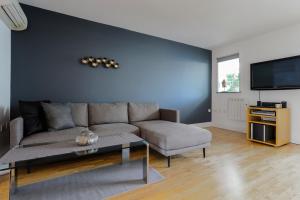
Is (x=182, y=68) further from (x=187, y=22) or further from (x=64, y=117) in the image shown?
(x=64, y=117)

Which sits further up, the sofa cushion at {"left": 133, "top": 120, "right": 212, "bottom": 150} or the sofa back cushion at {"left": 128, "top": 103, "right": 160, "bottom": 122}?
the sofa back cushion at {"left": 128, "top": 103, "right": 160, "bottom": 122}

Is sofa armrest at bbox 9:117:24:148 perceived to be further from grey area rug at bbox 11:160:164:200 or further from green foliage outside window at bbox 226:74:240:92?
green foliage outside window at bbox 226:74:240:92

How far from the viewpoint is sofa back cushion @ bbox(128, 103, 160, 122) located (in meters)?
3.12

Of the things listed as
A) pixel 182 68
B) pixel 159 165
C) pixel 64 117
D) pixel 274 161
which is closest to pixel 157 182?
pixel 159 165

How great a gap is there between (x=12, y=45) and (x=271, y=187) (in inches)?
149

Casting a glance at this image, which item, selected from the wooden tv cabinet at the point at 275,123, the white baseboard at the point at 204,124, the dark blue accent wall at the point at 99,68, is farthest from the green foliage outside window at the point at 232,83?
the white baseboard at the point at 204,124

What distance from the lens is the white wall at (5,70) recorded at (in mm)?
2039

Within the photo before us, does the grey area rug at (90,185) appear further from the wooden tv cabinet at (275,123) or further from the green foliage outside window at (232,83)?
the green foliage outside window at (232,83)

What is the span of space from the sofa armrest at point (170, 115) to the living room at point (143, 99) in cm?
2

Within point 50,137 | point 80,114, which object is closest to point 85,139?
point 50,137

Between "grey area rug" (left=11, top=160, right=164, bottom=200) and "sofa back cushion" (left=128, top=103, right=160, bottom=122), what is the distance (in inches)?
47.9

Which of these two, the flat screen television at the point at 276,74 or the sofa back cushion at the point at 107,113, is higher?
the flat screen television at the point at 276,74

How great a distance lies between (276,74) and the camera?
124 inches

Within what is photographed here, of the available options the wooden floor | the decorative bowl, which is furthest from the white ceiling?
the wooden floor
